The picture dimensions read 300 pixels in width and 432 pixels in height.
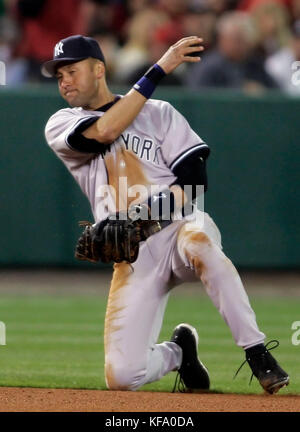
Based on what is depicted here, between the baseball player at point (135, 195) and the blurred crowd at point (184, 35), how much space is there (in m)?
5.35

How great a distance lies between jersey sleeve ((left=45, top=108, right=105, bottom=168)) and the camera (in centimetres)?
561

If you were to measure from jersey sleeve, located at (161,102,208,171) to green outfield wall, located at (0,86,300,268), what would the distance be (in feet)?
15.7

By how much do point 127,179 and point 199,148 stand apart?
405 mm

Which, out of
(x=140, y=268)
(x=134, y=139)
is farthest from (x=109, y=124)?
(x=140, y=268)

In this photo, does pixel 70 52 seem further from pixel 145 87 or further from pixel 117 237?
pixel 117 237

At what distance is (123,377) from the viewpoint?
571 centimetres

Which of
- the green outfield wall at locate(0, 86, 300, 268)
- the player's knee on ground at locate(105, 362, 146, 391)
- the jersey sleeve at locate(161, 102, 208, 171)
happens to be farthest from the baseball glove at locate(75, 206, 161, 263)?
the green outfield wall at locate(0, 86, 300, 268)

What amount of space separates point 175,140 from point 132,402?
1427 mm

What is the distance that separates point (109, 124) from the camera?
218 inches

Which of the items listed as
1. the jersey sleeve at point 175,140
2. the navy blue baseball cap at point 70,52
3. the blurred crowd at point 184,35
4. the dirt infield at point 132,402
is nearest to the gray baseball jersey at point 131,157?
the jersey sleeve at point 175,140

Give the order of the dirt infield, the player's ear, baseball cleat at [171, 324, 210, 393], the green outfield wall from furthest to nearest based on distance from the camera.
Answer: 1. the green outfield wall
2. baseball cleat at [171, 324, 210, 393]
3. the player's ear
4. the dirt infield

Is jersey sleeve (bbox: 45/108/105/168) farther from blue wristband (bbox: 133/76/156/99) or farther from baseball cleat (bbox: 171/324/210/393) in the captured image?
baseball cleat (bbox: 171/324/210/393)

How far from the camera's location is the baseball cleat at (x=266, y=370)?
537 cm

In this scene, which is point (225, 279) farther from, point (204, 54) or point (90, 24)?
point (90, 24)
